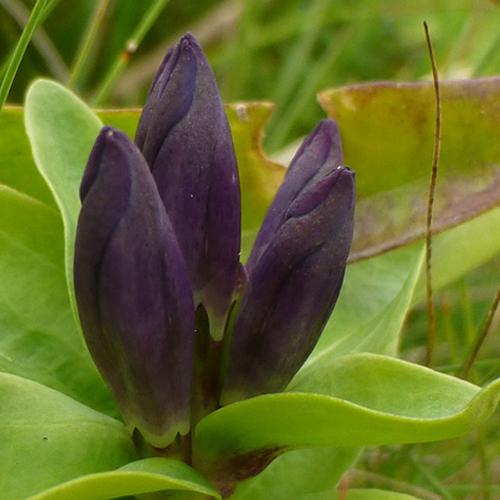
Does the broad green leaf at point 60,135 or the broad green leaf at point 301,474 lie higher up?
the broad green leaf at point 60,135

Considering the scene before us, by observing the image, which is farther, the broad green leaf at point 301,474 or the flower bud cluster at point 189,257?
the broad green leaf at point 301,474

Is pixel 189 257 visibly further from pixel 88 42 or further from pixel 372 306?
pixel 88 42

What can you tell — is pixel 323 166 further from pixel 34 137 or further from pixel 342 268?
pixel 34 137

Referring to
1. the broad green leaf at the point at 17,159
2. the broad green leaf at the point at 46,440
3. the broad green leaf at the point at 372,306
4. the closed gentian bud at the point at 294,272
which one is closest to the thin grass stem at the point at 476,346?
the broad green leaf at the point at 372,306

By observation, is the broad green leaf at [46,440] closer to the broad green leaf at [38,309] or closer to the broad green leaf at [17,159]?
the broad green leaf at [38,309]

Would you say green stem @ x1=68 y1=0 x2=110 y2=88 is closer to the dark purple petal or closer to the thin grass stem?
the dark purple petal
